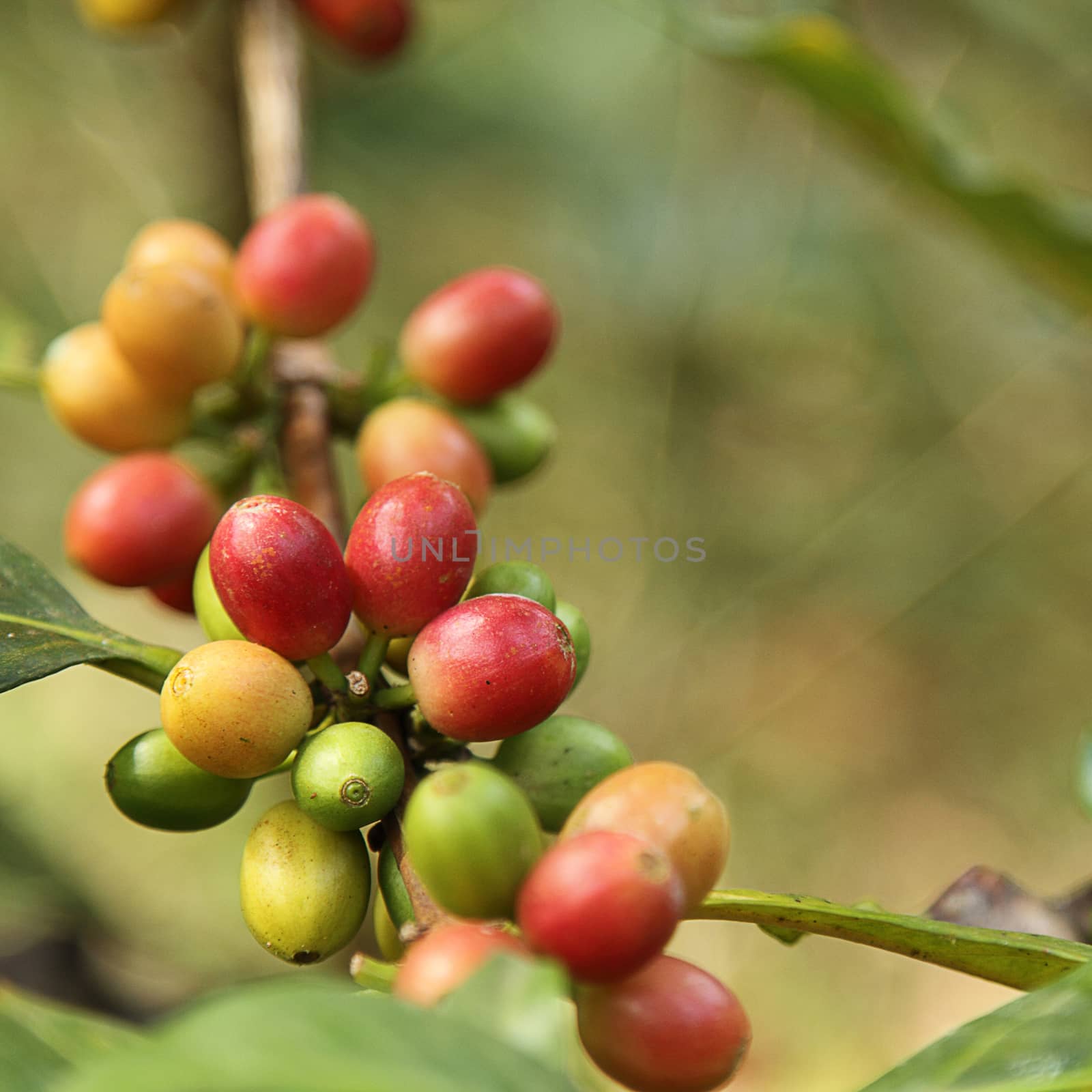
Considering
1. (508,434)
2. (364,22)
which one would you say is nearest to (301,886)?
(508,434)

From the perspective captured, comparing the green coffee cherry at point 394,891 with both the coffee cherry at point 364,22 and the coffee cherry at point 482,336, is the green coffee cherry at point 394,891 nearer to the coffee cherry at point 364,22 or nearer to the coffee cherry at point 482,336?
the coffee cherry at point 482,336

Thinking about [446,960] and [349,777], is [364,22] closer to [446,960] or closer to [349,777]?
[349,777]

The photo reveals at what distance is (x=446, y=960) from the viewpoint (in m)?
0.54

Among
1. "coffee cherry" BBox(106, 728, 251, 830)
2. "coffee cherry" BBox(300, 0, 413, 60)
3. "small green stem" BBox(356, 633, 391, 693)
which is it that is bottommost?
"coffee cherry" BBox(106, 728, 251, 830)

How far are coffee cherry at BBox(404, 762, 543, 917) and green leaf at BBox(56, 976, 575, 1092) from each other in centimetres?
10

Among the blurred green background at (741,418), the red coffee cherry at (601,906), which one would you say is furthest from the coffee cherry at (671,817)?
the blurred green background at (741,418)

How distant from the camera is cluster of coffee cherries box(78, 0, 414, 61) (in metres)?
1.71

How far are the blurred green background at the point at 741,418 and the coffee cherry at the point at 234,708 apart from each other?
1695 mm

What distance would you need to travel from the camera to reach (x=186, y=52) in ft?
7.88

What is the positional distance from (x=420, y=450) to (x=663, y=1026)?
551 mm

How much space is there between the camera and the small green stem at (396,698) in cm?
74

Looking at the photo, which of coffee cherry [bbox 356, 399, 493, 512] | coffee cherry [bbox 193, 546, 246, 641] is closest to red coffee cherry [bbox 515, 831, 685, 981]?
coffee cherry [bbox 193, 546, 246, 641]

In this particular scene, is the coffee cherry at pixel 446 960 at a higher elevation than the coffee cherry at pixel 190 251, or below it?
below

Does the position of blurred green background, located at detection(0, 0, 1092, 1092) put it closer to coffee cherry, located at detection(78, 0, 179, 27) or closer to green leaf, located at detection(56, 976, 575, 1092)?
coffee cherry, located at detection(78, 0, 179, 27)
